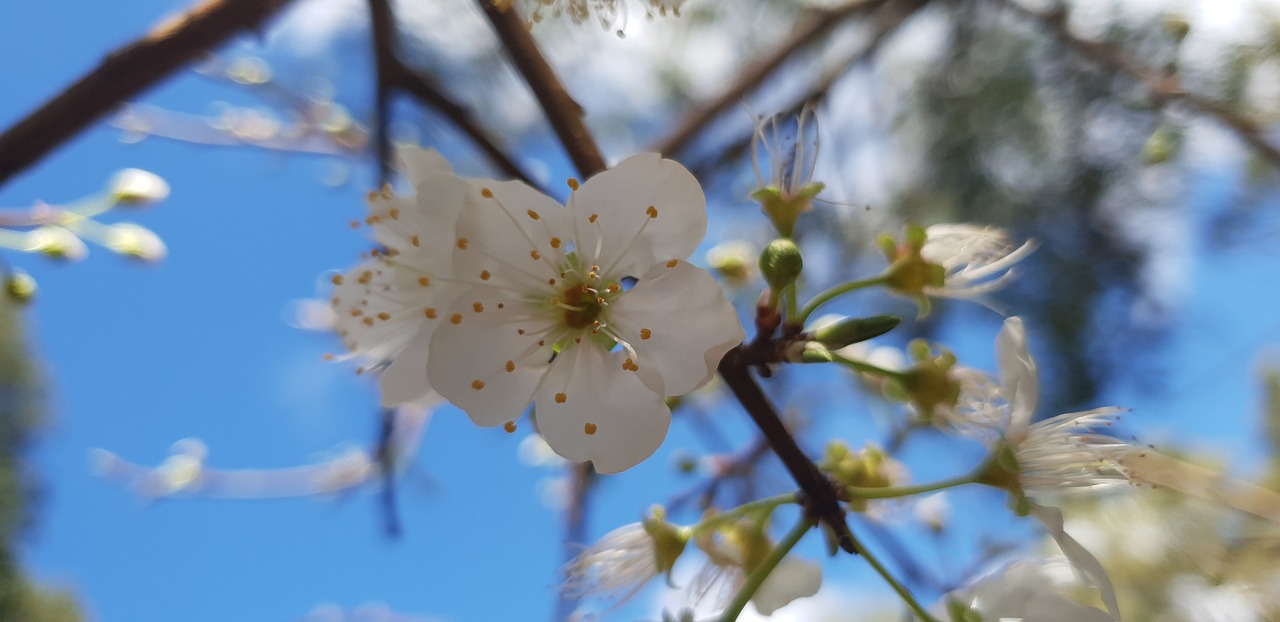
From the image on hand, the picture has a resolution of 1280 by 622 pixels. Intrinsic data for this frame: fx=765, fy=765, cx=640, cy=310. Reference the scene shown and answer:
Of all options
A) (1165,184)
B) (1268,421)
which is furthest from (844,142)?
(1268,421)

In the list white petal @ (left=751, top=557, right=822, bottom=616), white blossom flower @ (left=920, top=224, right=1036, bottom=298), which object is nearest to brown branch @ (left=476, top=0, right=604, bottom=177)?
white blossom flower @ (left=920, top=224, right=1036, bottom=298)

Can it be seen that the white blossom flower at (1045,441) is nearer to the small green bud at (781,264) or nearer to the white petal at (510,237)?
the small green bud at (781,264)

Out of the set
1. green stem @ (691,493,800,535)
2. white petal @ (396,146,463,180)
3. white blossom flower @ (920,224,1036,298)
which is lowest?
green stem @ (691,493,800,535)

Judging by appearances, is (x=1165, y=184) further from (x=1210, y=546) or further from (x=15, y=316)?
(x=15, y=316)

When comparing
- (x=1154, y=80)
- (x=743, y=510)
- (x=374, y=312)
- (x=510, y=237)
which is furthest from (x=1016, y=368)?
(x=1154, y=80)

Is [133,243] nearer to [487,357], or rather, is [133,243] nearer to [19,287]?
[19,287]

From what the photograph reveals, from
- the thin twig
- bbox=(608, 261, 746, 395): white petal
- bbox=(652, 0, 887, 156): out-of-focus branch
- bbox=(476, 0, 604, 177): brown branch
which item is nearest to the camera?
bbox=(608, 261, 746, 395): white petal

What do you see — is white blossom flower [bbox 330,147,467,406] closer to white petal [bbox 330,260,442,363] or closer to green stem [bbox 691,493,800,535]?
white petal [bbox 330,260,442,363]
